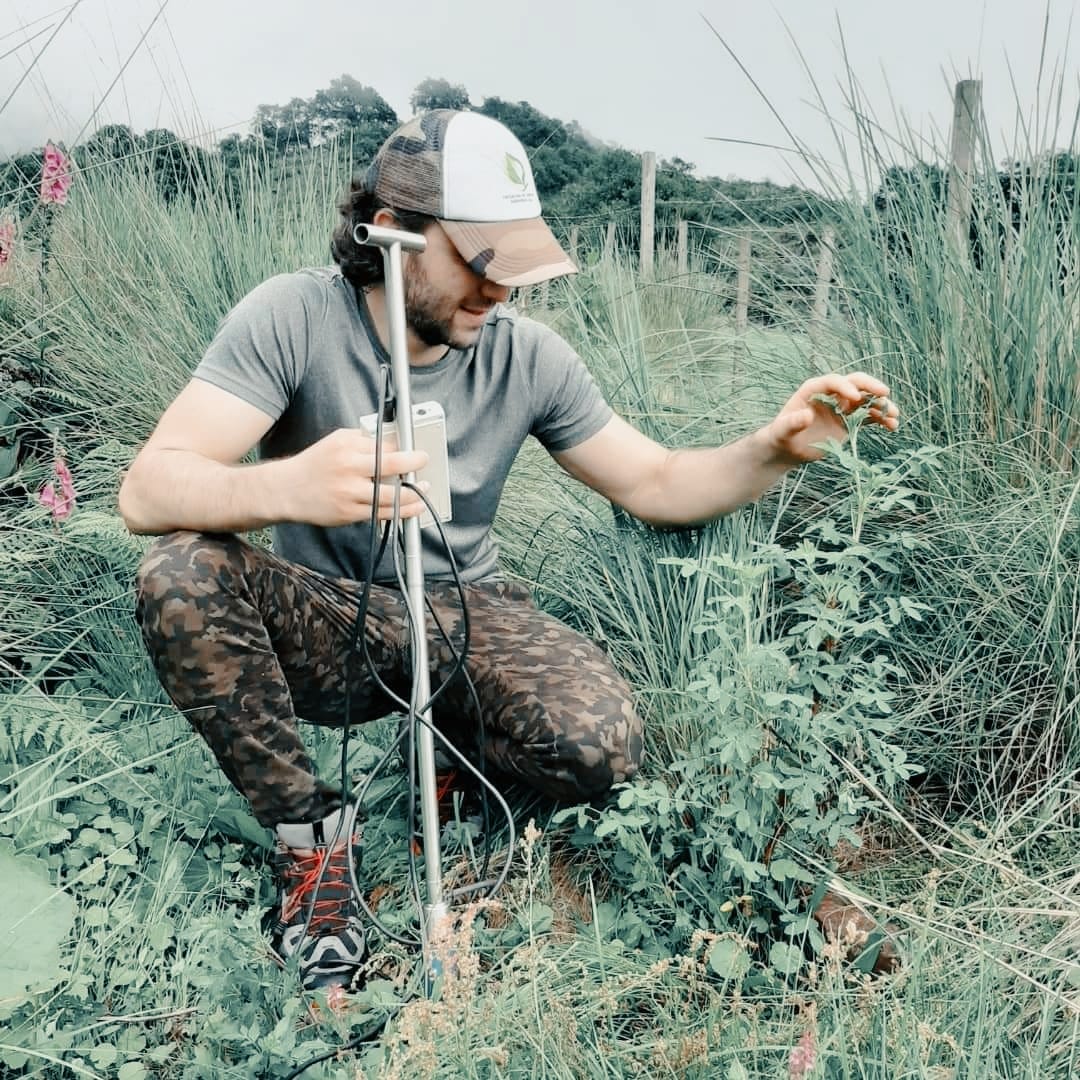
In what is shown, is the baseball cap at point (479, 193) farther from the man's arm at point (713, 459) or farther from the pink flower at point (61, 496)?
the pink flower at point (61, 496)

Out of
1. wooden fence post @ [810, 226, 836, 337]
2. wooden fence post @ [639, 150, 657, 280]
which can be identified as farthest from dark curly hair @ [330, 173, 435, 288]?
wooden fence post @ [639, 150, 657, 280]

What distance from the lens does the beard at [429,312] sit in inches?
71.1

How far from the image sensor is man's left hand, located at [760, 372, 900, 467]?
1.75 metres

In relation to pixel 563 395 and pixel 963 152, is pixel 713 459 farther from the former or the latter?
pixel 963 152

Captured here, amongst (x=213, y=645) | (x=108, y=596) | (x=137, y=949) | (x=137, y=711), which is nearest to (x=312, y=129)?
(x=108, y=596)

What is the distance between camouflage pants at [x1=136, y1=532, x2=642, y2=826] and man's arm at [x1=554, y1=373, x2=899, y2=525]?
30 centimetres

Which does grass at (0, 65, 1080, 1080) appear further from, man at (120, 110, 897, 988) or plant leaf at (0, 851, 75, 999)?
man at (120, 110, 897, 988)

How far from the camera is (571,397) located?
2125mm

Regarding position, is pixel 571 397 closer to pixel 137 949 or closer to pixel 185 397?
pixel 185 397

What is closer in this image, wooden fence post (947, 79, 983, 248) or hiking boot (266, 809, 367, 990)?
hiking boot (266, 809, 367, 990)

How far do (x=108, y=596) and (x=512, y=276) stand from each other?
1.38 metres

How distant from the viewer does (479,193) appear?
1.76m

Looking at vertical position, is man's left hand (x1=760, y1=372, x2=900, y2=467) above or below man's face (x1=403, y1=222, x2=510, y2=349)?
below

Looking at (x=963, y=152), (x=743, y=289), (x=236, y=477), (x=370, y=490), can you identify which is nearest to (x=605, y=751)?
(x=370, y=490)
